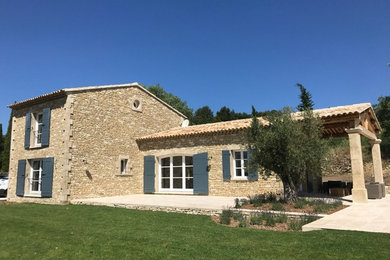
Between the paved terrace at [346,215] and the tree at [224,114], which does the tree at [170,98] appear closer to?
the tree at [224,114]

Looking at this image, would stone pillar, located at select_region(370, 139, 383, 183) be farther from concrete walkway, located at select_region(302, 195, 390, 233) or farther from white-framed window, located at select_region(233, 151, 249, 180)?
white-framed window, located at select_region(233, 151, 249, 180)

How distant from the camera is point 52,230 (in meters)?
6.84

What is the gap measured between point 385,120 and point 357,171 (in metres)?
17.0

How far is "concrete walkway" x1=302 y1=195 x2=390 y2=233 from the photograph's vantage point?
594cm

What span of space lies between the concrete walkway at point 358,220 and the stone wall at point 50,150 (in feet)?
34.5

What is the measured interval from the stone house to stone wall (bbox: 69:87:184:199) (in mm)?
45

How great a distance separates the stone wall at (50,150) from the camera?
1286 cm

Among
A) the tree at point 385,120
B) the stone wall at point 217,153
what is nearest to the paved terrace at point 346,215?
the stone wall at point 217,153

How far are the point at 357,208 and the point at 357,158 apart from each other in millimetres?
1999

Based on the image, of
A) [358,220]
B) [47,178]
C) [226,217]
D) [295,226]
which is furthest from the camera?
[47,178]

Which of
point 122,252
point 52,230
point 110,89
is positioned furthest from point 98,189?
point 122,252

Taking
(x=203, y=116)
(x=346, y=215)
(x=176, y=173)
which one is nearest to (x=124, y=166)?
(x=176, y=173)

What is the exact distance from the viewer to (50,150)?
44.9ft

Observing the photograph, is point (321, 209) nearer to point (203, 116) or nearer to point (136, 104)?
point (136, 104)
